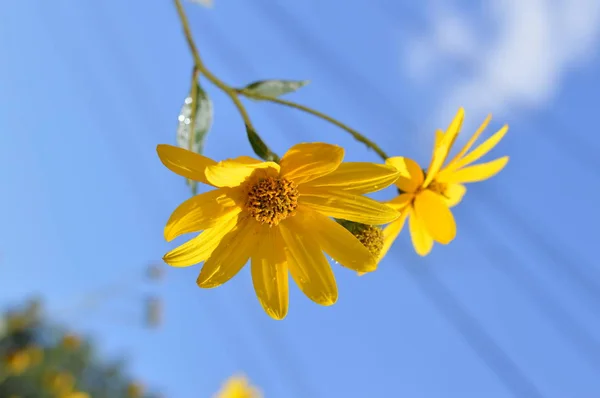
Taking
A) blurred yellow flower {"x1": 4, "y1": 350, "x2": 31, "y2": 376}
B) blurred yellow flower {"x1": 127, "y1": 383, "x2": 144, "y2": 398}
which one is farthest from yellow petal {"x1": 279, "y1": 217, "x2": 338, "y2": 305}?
blurred yellow flower {"x1": 127, "y1": 383, "x2": 144, "y2": 398}

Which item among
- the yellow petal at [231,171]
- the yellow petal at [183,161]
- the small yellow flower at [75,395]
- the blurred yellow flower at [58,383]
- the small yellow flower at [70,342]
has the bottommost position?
the yellow petal at [231,171]

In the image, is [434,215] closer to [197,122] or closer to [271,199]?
[271,199]

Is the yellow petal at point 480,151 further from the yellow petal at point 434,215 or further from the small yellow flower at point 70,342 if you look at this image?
the small yellow flower at point 70,342

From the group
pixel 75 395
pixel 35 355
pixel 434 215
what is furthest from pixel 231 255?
pixel 35 355

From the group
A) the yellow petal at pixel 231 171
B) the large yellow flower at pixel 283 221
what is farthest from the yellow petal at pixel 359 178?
the yellow petal at pixel 231 171

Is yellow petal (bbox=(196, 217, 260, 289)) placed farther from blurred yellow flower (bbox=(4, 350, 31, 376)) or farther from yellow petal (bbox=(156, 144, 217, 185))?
blurred yellow flower (bbox=(4, 350, 31, 376))

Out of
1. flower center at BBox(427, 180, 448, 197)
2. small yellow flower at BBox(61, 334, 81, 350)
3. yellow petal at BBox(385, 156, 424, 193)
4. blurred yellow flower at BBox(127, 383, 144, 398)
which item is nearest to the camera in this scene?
yellow petal at BBox(385, 156, 424, 193)
